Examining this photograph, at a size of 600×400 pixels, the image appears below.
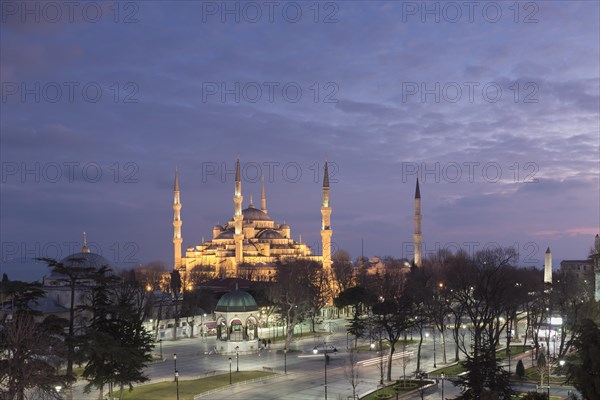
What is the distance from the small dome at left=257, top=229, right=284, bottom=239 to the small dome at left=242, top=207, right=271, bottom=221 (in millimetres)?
6780

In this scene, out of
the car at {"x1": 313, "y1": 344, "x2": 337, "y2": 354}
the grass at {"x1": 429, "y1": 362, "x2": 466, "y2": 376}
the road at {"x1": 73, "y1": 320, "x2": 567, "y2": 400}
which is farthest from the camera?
the car at {"x1": 313, "y1": 344, "x2": 337, "y2": 354}

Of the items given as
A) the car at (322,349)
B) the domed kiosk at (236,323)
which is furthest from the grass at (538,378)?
the domed kiosk at (236,323)

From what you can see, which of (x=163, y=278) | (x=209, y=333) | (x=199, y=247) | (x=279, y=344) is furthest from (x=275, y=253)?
(x=279, y=344)

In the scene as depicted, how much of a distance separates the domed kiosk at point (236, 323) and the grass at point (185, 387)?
1200 cm

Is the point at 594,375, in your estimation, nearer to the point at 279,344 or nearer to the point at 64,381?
the point at 64,381

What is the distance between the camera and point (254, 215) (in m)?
144

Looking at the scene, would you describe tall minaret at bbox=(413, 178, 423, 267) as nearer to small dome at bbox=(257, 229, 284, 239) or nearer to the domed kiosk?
small dome at bbox=(257, 229, 284, 239)

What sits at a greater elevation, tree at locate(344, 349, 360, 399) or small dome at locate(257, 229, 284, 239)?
small dome at locate(257, 229, 284, 239)

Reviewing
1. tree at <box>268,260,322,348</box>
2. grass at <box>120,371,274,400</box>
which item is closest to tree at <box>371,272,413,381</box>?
tree at <box>268,260,322,348</box>

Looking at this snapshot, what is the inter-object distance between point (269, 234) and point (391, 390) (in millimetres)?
96285

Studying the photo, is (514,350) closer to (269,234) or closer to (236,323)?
(236,323)

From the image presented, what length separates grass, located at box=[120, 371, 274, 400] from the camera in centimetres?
3831

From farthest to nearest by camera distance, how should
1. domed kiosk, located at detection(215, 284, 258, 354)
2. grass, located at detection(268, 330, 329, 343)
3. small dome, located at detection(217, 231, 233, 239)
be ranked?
small dome, located at detection(217, 231, 233, 239), grass, located at detection(268, 330, 329, 343), domed kiosk, located at detection(215, 284, 258, 354)

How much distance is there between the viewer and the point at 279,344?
63.5m
